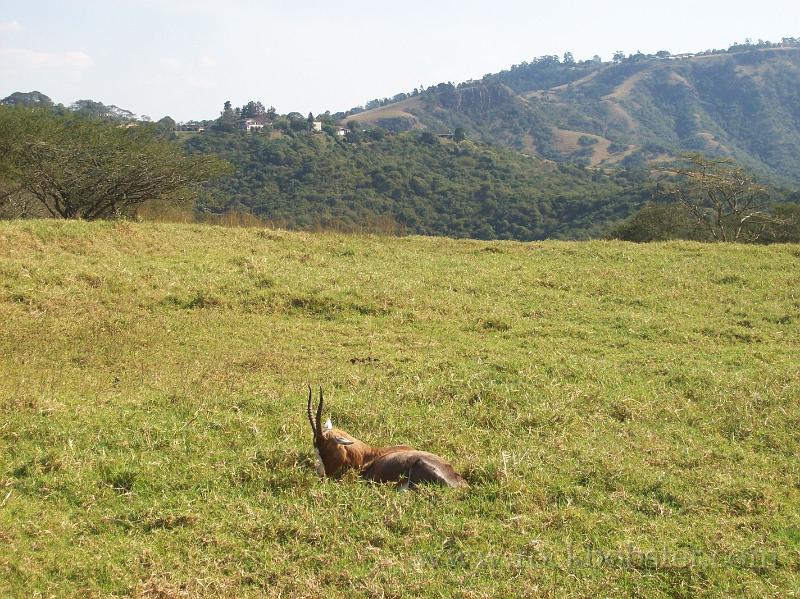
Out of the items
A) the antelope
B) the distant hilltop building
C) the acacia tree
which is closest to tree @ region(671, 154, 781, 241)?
the acacia tree

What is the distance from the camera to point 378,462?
576cm

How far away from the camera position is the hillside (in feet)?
401

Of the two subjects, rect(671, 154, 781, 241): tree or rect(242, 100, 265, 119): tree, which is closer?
rect(671, 154, 781, 241): tree

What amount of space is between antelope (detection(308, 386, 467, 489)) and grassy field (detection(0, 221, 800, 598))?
183mm

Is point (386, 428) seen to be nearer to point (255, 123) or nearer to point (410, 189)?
point (410, 189)

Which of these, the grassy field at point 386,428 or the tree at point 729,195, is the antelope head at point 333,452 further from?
the tree at point 729,195

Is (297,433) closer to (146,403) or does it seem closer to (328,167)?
(146,403)

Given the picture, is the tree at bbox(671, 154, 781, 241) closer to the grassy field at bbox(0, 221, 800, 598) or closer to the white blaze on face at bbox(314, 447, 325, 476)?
the grassy field at bbox(0, 221, 800, 598)

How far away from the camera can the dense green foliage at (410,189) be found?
43969mm

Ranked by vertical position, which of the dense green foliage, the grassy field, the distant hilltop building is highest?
the distant hilltop building

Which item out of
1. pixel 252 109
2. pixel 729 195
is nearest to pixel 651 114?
pixel 252 109

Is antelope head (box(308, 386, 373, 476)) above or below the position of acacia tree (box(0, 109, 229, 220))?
below

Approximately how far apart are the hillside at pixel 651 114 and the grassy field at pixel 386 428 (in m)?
101

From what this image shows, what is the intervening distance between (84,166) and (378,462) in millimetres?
18504
